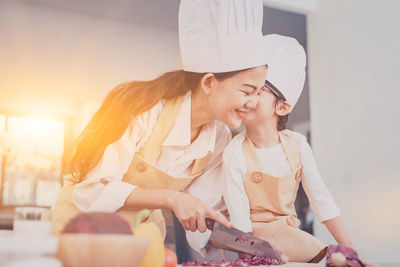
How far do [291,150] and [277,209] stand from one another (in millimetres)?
205

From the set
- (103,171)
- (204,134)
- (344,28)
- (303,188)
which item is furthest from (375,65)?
(103,171)

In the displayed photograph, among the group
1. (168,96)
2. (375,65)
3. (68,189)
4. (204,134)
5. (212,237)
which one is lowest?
(212,237)

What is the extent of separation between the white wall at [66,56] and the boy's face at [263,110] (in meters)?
0.30

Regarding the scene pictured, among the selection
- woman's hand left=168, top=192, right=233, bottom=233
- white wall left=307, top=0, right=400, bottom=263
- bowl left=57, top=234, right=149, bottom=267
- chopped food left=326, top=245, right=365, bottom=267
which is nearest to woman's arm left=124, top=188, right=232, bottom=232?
woman's hand left=168, top=192, right=233, bottom=233

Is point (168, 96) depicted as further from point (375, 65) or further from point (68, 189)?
point (375, 65)

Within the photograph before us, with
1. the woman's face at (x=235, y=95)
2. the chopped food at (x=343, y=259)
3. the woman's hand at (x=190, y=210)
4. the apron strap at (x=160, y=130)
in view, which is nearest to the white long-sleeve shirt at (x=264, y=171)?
the woman's face at (x=235, y=95)

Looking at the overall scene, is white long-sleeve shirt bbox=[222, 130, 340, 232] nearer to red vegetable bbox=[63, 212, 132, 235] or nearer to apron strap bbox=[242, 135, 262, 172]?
apron strap bbox=[242, 135, 262, 172]

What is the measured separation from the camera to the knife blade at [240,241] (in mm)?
1044

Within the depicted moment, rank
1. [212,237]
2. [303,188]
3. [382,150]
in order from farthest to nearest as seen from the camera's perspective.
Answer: [382,150] → [303,188] → [212,237]

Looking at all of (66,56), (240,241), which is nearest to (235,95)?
(240,241)

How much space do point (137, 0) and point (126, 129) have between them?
0.61 meters

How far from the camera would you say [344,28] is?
1891 millimetres

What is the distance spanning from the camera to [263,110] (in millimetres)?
1455

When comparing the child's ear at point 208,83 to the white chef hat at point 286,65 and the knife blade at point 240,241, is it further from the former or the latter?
the knife blade at point 240,241
